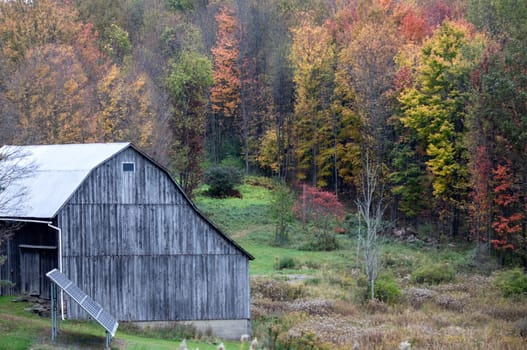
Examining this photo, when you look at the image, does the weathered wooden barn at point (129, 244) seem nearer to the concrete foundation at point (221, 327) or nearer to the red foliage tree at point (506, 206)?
the concrete foundation at point (221, 327)

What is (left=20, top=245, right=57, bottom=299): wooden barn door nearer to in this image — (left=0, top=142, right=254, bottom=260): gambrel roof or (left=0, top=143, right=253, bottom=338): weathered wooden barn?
(left=0, top=143, right=253, bottom=338): weathered wooden barn

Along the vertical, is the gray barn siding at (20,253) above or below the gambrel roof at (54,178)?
below

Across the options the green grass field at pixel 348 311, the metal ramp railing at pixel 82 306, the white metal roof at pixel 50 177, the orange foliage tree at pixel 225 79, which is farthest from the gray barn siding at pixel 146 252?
the orange foliage tree at pixel 225 79

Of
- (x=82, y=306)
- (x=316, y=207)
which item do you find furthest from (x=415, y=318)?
(x=316, y=207)

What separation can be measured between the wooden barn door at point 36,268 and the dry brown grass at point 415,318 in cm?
875

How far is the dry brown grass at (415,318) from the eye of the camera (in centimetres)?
2816

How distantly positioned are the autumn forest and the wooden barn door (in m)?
13.4

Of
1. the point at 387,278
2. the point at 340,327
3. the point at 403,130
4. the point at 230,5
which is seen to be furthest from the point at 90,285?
the point at 230,5

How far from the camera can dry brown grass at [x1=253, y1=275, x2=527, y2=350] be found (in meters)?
28.2

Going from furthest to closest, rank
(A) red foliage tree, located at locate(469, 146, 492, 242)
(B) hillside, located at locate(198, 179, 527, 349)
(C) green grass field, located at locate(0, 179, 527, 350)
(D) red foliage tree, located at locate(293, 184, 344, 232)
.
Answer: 1. (D) red foliage tree, located at locate(293, 184, 344, 232)
2. (A) red foliage tree, located at locate(469, 146, 492, 242)
3. (B) hillside, located at locate(198, 179, 527, 349)
4. (C) green grass field, located at locate(0, 179, 527, 350)

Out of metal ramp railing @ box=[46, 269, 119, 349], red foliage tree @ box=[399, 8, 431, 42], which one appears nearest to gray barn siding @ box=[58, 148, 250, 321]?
metal ramp railing @ box=[46, 269, 119, 349]

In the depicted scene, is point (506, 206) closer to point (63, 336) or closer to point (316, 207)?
point (316, 207)

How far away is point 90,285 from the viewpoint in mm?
29125

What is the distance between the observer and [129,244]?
2986cm
